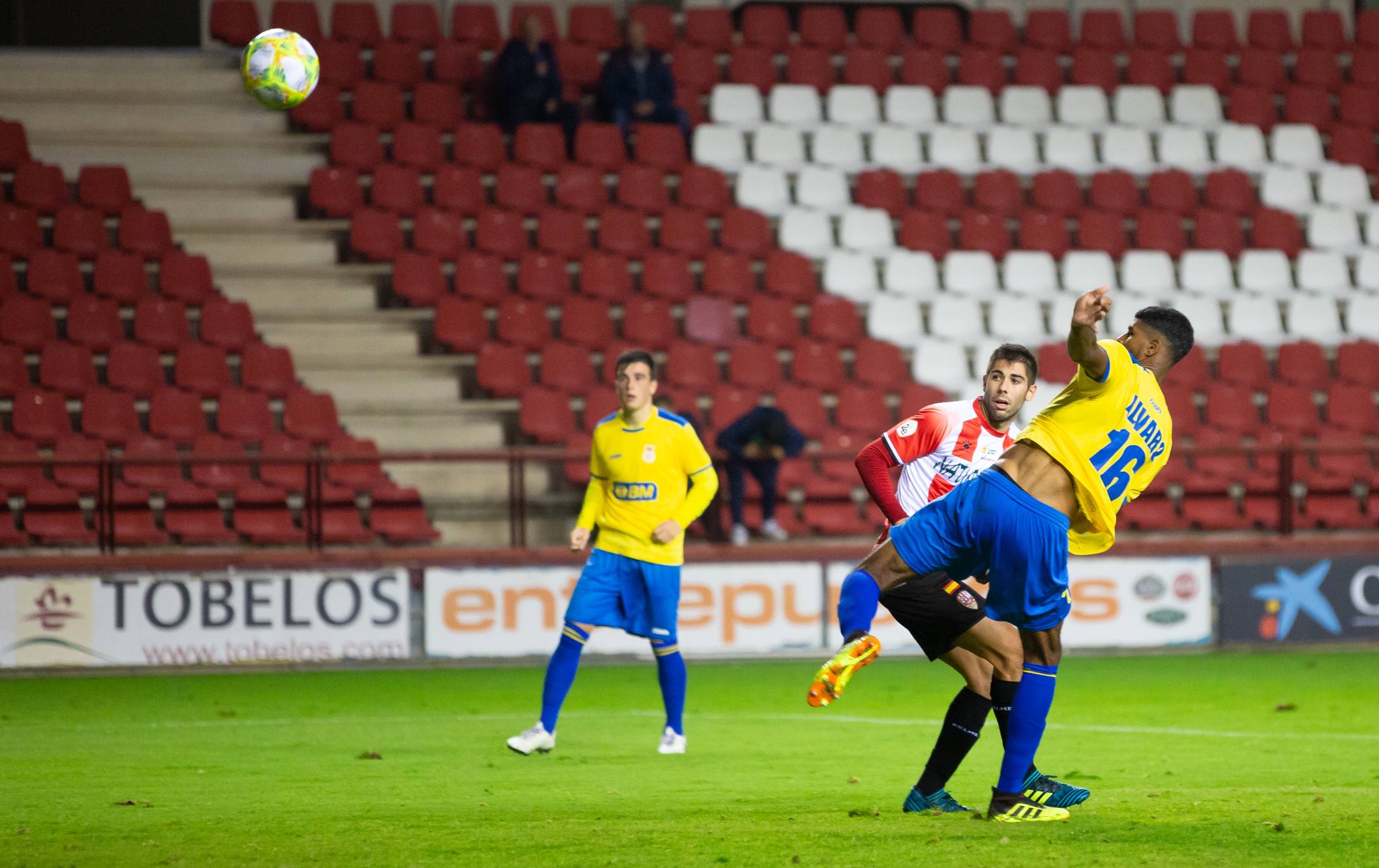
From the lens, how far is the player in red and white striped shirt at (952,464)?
6.52m

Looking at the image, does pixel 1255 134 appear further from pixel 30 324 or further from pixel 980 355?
pixel 30 324

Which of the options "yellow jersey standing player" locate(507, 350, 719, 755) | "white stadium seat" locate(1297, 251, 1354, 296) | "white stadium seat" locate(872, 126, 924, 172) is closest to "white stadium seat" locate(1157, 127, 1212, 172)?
"white stadium seat" locate(1297, 251, 1354, 296)

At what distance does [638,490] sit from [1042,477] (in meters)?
3.17

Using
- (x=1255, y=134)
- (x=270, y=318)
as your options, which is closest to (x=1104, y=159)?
(x=1255, y=134)

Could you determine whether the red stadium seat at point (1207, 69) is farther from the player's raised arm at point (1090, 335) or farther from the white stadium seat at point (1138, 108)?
the player's raised arm at point (1090, 335)

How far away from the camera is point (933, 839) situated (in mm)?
5715

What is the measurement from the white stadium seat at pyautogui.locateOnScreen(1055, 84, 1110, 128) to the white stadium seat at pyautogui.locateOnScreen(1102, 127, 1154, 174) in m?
0.28

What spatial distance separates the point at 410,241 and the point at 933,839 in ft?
43.0

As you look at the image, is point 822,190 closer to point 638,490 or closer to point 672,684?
point 638,490

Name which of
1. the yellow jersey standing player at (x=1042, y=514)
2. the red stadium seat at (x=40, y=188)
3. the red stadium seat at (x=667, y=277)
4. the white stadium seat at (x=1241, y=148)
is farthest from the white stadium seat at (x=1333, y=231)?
the yellow jersey standing player at (x=1042, y=514)

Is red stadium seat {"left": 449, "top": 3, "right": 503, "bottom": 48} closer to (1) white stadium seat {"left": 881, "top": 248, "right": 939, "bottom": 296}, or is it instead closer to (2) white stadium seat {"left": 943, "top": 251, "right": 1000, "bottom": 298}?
(1) white stadium seat {"left": 881, "top": 248, "right": 939, "bottom": 296}

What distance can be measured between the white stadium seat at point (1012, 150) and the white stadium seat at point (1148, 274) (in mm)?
1933

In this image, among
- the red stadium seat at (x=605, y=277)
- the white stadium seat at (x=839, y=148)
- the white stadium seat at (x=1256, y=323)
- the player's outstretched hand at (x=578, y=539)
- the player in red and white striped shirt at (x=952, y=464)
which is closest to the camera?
the player in red and white striped shirt at (x=952, y=464)

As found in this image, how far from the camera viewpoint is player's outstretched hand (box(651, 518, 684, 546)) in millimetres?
8570
